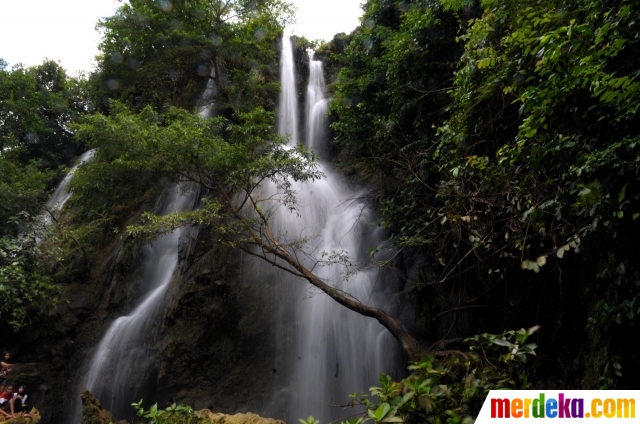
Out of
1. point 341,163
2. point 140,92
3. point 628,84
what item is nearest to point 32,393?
point 341,163

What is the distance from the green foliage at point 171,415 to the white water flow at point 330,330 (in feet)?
10.6

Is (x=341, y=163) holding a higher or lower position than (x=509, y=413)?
higher

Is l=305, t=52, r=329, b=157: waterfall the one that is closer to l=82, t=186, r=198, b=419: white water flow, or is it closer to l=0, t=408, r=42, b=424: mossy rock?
l=82, t=186, r=198, b=419: white water flow

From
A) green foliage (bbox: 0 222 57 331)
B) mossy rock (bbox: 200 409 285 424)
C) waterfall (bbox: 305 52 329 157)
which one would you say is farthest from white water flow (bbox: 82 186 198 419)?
waterfall (bbox: 305 52 329 157)

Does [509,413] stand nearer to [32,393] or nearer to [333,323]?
[333,323]

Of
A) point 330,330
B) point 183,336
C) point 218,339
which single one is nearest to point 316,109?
point 330,330

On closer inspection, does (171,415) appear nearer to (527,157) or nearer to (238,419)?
(238,419)

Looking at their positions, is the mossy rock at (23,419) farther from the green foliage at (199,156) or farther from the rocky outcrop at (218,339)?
the green foliage at (199,156)

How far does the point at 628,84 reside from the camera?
2.68m

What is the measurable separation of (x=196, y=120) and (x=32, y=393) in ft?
25.5

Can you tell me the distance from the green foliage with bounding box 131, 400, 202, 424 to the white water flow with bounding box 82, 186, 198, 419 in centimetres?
451

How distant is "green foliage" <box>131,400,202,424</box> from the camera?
14.1 feet

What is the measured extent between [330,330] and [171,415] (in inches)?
167

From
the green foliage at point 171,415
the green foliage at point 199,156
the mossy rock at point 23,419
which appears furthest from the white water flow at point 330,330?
the mossy rock at point 23,419
